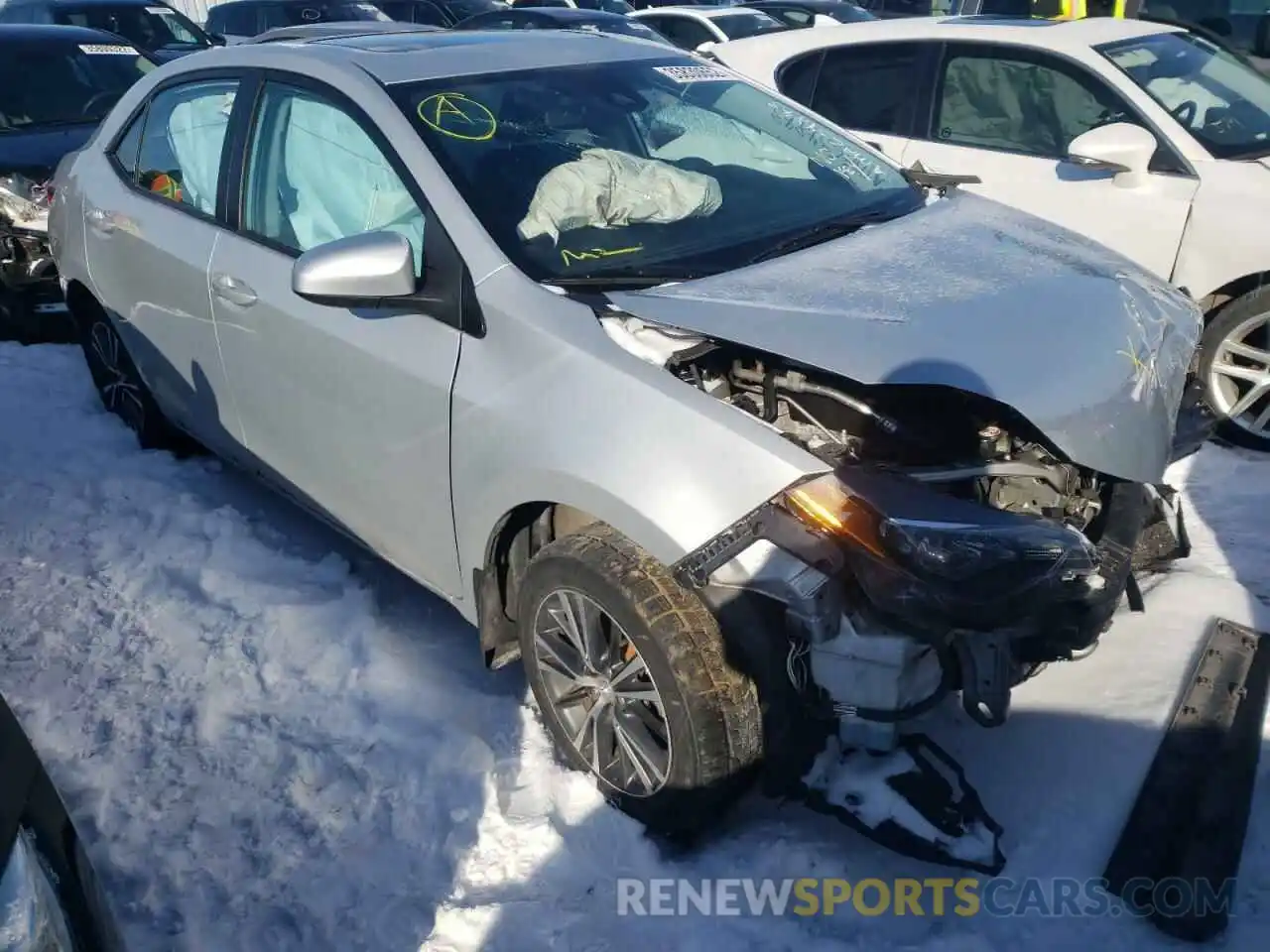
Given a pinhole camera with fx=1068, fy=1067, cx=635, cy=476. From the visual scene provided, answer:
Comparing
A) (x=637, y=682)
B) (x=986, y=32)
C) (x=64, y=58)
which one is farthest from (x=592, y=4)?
(x=637, y=682)

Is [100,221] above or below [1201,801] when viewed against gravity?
above

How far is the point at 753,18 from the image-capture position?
42.7 feet

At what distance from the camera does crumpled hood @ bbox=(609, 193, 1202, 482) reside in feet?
7.77

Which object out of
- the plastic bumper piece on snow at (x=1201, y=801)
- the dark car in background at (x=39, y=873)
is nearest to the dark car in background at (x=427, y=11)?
the plastic bumper piece on snow at (x=1201, y=801)

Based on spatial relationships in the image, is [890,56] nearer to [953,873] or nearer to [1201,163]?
[1201,163]

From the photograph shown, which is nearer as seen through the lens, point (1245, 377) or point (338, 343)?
point (338, 343)

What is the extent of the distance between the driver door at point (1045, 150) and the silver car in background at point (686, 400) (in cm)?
172

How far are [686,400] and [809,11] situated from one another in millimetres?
13222

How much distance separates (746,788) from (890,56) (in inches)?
172

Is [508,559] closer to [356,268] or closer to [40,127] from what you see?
[356,268]

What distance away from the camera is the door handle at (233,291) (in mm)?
3371

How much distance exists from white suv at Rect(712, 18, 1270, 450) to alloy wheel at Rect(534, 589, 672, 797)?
3040 mm

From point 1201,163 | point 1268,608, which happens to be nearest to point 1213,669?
point 1268,608

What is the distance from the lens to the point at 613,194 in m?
3.01
